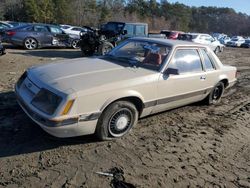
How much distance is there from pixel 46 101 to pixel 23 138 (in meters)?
0.82

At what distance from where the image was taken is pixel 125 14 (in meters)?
59.1

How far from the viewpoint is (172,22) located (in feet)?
231

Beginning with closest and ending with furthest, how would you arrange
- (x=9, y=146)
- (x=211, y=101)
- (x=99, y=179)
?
(x=99, y=179) < (x=9, y=146) < (x=211, y=101)


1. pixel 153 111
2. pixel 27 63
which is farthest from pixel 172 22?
pixel 153 111

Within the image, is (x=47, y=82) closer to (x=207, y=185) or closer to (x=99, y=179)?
(x=99, y=179)

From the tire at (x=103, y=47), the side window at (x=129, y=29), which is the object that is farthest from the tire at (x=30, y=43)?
the side window at (x=129, y=29)

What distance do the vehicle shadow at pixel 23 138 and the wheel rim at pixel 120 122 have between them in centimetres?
33

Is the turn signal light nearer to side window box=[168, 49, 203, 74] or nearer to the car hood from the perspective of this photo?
the car hood

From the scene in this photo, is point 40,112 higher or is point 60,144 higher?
point 40,112

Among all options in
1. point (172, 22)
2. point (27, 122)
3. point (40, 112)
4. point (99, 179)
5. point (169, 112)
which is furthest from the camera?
point (172, 22)

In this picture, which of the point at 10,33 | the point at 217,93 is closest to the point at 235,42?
the point at 10,33

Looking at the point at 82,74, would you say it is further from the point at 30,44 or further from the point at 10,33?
the point at 30,44

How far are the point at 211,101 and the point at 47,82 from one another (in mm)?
3924

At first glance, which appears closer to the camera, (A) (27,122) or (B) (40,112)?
(B) (40,112)
